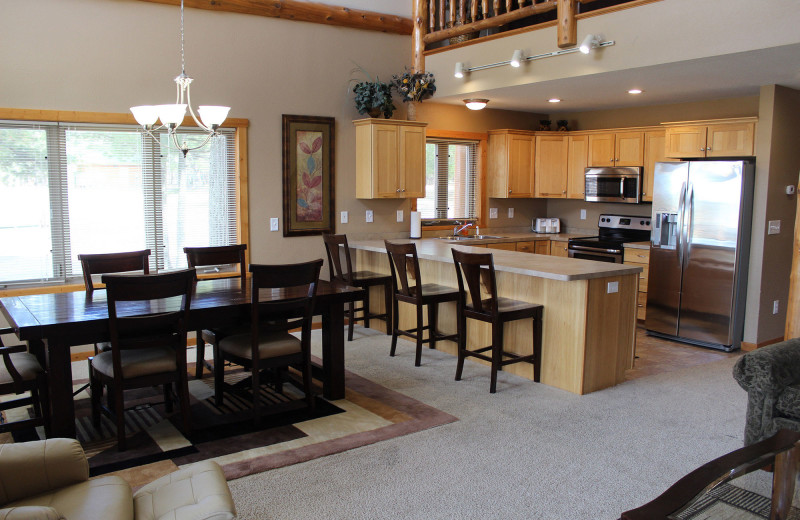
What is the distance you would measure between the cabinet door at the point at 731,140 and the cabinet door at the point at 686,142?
0.24 ft

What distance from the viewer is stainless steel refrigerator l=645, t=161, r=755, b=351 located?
222 inches

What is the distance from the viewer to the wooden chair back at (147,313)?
130 inches

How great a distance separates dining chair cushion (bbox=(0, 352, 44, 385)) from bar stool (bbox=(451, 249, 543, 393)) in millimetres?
2623

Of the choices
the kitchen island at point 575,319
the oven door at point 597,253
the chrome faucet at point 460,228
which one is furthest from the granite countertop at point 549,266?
the oven door at point 597,253

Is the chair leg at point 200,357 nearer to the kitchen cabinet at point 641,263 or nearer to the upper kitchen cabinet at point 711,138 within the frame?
the kitchen cabinet at point 641,263

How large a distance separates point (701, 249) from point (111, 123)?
519cm

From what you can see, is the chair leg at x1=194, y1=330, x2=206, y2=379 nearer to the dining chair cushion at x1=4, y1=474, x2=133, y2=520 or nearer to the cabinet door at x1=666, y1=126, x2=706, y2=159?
the dining chair cushion at x1=4, y1=474, x2=133, y2=520

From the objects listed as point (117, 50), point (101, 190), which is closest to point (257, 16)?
point (117, 50)

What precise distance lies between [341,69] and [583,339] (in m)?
3.65

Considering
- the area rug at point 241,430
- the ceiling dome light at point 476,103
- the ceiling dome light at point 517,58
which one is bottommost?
the area rug at point 241,430

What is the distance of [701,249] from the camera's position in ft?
19.2

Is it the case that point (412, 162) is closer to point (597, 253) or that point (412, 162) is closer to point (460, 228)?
point (460, 228)

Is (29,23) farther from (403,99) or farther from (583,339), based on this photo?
(583,339)

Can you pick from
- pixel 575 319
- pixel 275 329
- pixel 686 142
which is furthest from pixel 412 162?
pixel 275 329
